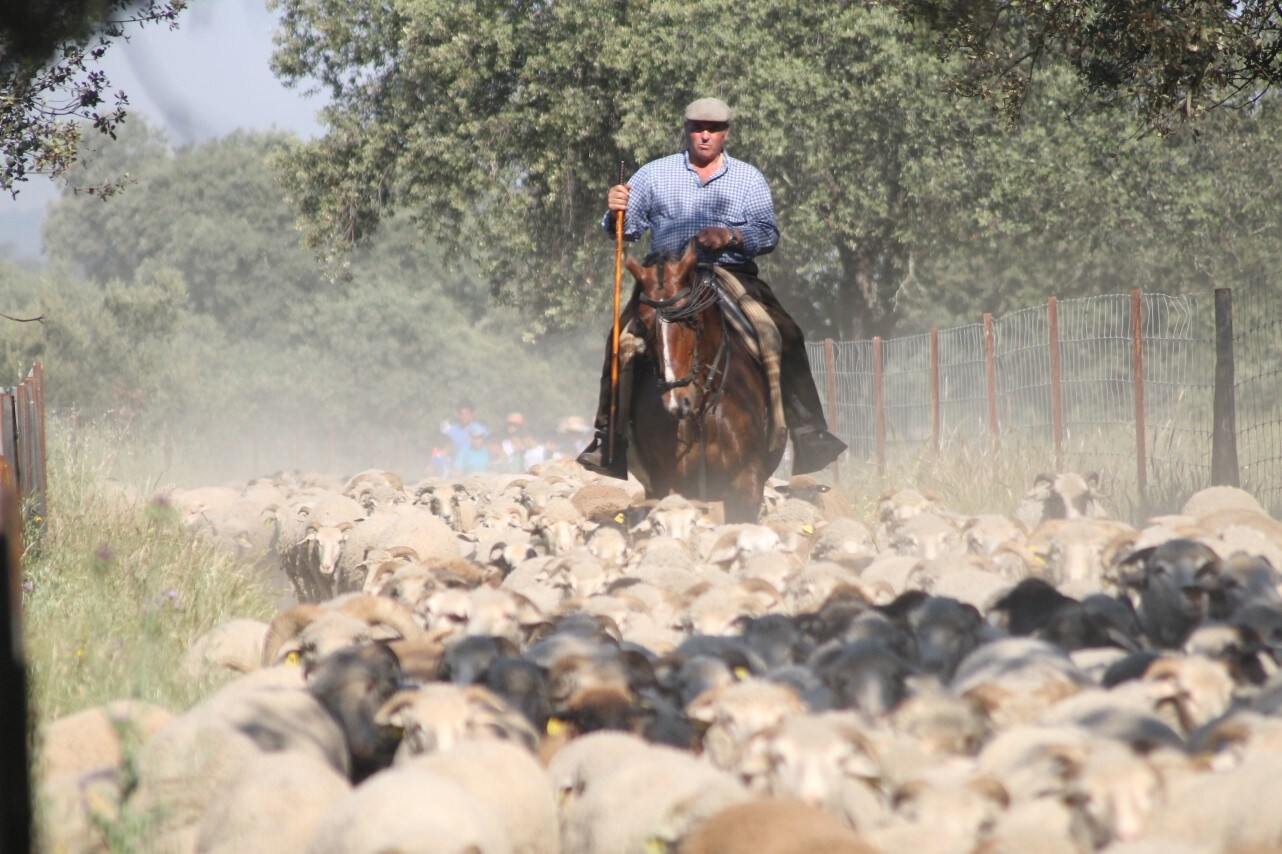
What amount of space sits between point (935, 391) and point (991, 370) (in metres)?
1.09

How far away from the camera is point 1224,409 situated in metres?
12.5

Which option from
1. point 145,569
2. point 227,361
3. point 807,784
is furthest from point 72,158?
point 227,361

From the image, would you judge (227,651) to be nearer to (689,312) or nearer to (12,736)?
(12,736)

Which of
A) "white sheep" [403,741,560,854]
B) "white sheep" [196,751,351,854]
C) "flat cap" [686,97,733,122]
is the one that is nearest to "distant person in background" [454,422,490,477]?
"flat cap" [686,97,733,122]

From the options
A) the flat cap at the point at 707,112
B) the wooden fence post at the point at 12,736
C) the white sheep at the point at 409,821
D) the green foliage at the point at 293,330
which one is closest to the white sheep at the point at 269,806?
the white sheep at the point at 409,821

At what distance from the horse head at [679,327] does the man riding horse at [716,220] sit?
27.2 inches

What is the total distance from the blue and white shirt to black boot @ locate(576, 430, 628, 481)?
1.55m

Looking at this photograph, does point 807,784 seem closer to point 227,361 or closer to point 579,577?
point 579,577

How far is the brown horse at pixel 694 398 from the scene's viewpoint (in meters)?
10.8

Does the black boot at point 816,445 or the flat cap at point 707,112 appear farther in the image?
the black boot at point 816,445

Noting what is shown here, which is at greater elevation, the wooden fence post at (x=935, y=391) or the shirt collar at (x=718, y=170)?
the shirt collar at (x=718, y=170)

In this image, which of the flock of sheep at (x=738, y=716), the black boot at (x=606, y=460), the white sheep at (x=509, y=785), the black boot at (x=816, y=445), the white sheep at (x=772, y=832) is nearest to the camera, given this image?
the white sheep at (x=772, y=832)

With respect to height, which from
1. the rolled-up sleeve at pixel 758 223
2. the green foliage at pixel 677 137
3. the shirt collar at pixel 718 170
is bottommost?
the rolled-up sleeve at pixel 758 223

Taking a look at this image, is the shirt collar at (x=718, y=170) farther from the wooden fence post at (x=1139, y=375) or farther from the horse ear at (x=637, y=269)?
the wooden fence post at (x=1139, y=375)
